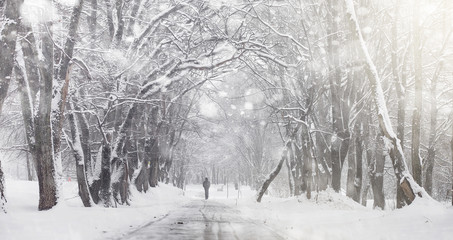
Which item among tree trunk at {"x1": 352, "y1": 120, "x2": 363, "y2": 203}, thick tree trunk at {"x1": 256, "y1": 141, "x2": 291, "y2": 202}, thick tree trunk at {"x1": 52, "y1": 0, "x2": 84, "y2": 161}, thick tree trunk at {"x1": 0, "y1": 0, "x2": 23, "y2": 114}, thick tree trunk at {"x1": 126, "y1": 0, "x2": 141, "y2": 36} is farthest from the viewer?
thick tree trunk at {"x1": 256, "y1": 141, "x2": 291, "y2": 202}

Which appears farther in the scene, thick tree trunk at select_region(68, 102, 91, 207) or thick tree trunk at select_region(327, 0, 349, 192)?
thick tree trunk at select_region(327, 0, 349, 192)

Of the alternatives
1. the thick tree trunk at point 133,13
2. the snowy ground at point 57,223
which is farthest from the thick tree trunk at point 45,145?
the thick tree trunk at point 133,13

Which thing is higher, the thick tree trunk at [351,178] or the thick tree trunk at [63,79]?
the thick tree trunk at [63,79]

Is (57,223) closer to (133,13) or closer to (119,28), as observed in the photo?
(119,28)

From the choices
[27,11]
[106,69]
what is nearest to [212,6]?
[106,69]

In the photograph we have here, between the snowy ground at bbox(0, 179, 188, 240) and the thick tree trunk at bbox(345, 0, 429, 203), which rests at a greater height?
the thick tree trunk at bbox(345, 0, 429, 203)

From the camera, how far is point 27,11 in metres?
9.76

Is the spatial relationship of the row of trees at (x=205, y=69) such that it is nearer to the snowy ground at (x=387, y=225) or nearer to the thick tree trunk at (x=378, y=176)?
the thick tree trunk at (x=378, y=176)

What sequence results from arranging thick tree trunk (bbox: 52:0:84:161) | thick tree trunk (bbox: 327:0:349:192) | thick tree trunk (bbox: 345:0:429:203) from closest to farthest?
thick tree trunk (bbox: 345:0:429:203), thick tree trunk (bbox: 52:0:84:161), thick tree trunk (bbox: 327:0:349:192)

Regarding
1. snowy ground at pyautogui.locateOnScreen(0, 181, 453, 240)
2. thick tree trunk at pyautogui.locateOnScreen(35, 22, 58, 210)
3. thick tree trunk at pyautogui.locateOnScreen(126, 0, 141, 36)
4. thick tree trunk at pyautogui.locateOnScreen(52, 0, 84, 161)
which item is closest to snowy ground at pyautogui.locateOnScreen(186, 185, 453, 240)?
snowy ground at pyautogui.locateOnScreen(0, 181, 453, 240)

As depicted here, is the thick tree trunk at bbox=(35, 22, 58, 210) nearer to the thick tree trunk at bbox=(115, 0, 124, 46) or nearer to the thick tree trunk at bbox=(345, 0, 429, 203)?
the thick tree trunk at bbox=(115, 0, 124, 46)

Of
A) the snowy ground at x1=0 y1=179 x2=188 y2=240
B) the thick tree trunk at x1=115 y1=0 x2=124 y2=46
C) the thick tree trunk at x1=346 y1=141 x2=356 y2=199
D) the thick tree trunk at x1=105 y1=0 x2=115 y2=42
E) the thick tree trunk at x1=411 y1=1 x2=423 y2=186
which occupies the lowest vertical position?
the snowy ground at x1=0 y1=179 x2=188 y2=240

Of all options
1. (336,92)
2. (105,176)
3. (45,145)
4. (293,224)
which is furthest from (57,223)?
(336,92)

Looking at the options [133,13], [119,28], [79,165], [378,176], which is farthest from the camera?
[378,176]
